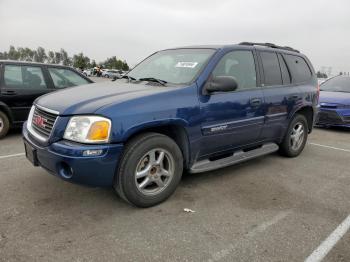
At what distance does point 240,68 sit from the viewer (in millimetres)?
4484

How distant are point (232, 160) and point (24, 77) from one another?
183 inches

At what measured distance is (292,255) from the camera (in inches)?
109

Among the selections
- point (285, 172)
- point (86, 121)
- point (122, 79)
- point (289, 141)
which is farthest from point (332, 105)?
point (86, 121)

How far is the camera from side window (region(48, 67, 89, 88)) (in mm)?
7176

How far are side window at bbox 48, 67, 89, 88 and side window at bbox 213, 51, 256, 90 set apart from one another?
4.26 meters

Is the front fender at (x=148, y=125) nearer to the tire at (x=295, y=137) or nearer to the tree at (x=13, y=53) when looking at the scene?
the tire at (x=295, y=137)

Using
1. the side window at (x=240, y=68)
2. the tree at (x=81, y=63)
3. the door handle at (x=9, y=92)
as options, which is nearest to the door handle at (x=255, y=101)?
the side window at (x=240, y=68)

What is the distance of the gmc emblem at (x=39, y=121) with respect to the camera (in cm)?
347

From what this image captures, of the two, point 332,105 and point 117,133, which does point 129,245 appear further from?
point 332,105

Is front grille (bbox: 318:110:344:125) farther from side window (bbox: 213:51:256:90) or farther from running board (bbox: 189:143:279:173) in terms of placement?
side window (bbox: 213:51:256:90)

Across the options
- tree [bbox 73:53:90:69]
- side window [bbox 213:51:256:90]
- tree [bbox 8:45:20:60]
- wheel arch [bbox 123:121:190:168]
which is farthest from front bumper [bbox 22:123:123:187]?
tree [bbox 8:45:20:60]

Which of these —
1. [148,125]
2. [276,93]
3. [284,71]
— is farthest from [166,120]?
[284,71]

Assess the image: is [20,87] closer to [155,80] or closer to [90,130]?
[155,80]

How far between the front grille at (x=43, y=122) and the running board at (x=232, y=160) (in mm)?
1609
